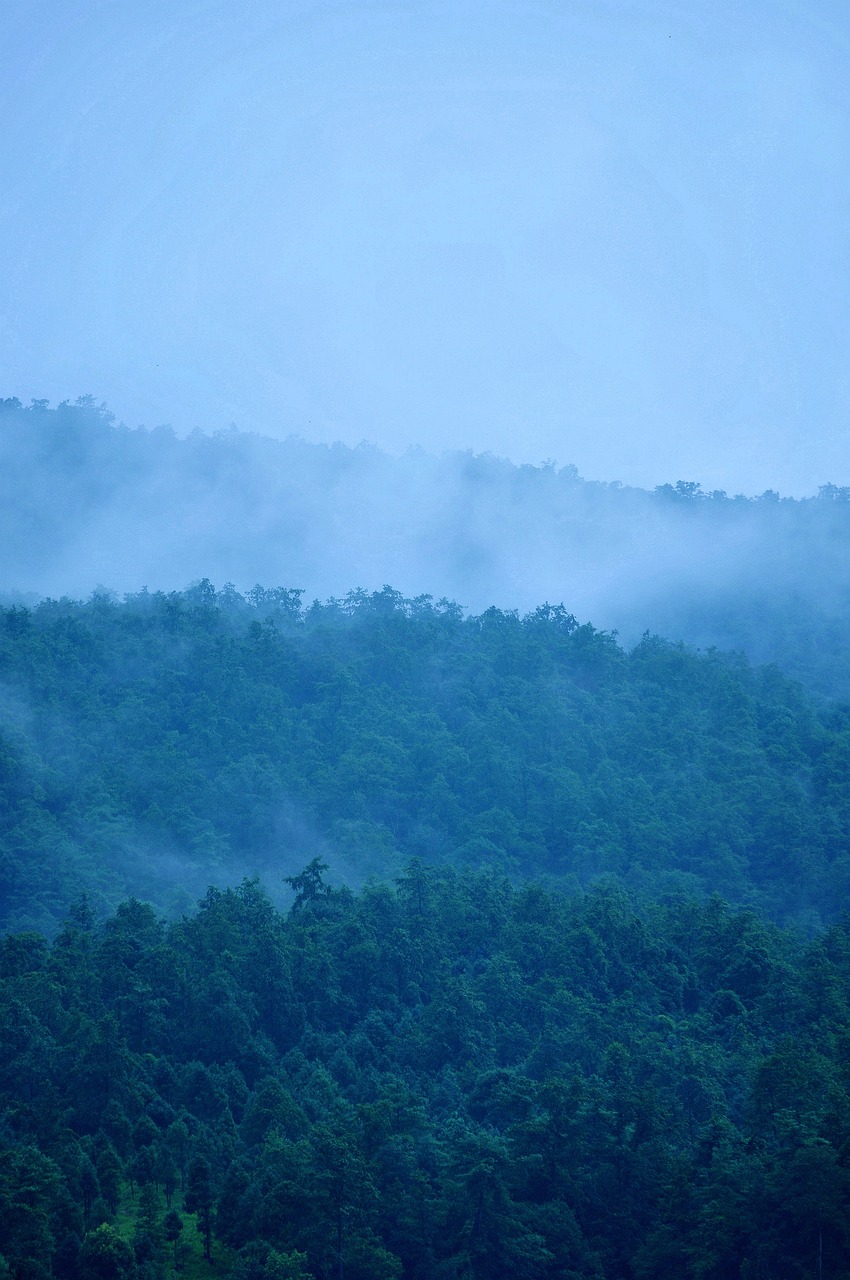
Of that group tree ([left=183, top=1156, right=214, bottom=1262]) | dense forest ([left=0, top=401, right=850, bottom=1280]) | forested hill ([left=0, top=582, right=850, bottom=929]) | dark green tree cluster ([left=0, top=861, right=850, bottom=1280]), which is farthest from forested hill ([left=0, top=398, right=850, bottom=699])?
tree ([left=183, top=1156, right=214, bottom=1262])

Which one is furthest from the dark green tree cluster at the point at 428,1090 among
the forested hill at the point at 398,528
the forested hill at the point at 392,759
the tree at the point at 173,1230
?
the forested hill at the point at 398,528

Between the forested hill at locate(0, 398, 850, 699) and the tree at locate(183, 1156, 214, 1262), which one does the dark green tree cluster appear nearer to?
the tree at locate(183, 1156, 214, 1262)

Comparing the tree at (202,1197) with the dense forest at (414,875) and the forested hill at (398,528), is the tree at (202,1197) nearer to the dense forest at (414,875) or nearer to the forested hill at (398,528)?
the dense forest at (414,875)

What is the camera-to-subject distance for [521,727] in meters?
46.8

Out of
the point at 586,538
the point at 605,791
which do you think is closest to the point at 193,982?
the point at 605,791

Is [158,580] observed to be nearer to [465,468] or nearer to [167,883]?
[465,468]

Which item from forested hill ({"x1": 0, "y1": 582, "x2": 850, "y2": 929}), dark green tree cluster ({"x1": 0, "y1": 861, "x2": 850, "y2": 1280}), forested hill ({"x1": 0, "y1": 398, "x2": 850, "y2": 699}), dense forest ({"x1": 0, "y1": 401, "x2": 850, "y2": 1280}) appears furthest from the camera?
forested hill ({"x1": 0, "y1": 398, "x2": 850, "y2": 699})

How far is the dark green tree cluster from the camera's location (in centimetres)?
1916

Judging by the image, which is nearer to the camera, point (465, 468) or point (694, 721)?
point (694, 721)

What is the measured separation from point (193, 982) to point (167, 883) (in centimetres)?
1028

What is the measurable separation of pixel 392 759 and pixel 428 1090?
2058cm

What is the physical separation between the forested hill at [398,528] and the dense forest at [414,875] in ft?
0.70

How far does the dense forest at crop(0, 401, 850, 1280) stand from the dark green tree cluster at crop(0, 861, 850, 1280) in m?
0.08

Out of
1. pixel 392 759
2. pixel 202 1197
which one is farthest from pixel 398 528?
pixel 202 1197
